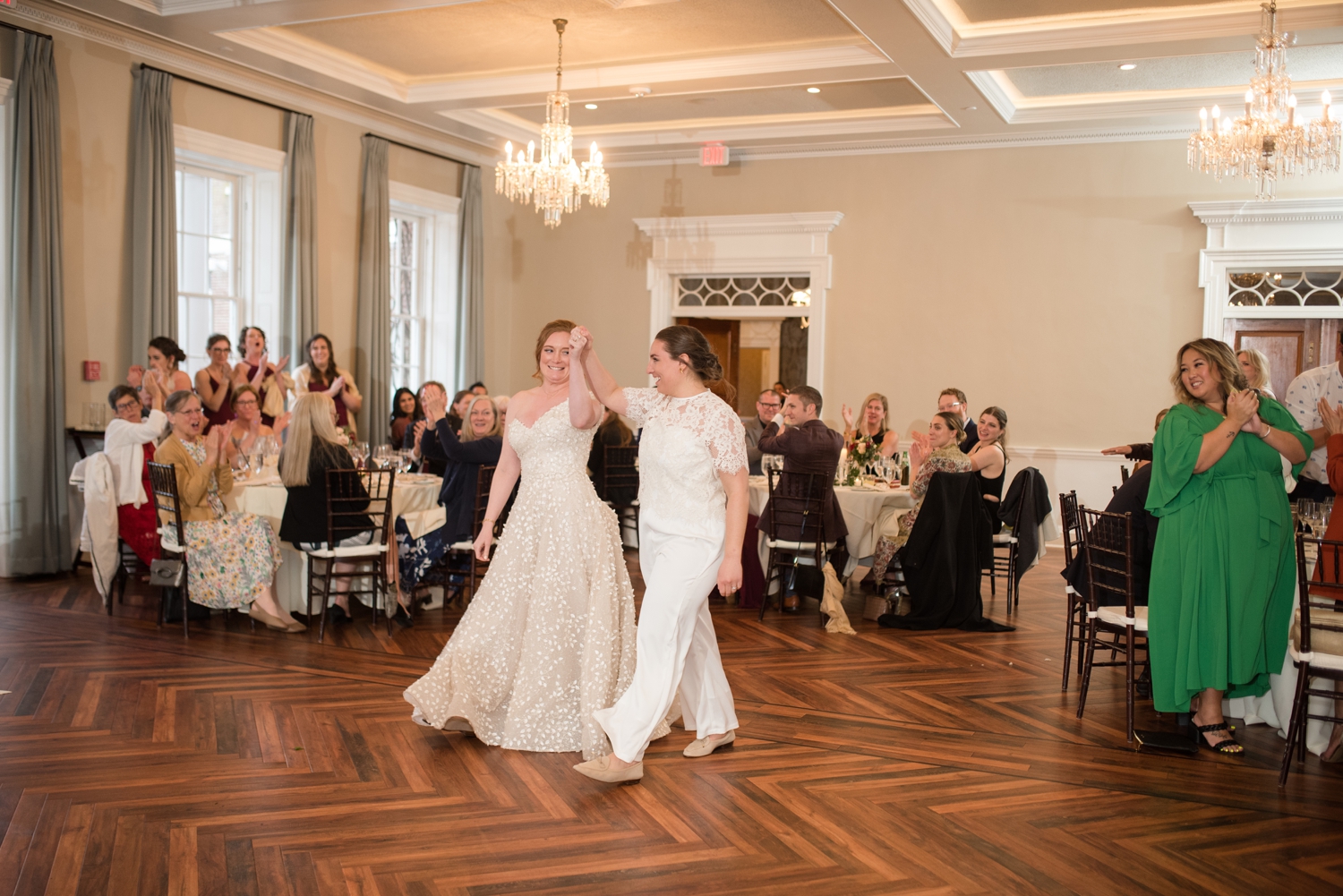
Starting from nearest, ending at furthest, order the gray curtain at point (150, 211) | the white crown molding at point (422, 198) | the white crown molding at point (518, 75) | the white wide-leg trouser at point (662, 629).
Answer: the white wide-leg trouser at point (662, 629) → the gray curtain at point (150, 211) → the white crown molding at point (518, 75) → the white crown molding at point (422, 198)

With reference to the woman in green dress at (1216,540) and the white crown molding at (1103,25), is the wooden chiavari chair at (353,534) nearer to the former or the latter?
the woman in green dress at (1216,540)

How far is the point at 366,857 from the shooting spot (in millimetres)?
2996

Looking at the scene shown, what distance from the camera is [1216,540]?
410cm

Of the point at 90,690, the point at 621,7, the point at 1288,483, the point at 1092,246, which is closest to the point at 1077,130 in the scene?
the point at 1092,246

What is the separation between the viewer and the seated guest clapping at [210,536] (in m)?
5.74

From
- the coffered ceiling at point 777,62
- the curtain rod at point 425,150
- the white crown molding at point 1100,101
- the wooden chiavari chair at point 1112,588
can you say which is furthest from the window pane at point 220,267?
the wooden chiavari chair at point 1112,588

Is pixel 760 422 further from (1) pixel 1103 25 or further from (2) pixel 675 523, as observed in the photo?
(2) pixel 675 523

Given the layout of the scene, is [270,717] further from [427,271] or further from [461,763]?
[427,271]

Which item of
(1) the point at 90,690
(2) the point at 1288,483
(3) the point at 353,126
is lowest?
(1) the point at 90,690

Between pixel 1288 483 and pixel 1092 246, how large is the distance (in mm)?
2781

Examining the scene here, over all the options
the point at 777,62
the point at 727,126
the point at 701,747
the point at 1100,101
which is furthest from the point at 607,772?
the point at 727,126

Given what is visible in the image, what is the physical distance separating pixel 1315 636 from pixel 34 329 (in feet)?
23.6

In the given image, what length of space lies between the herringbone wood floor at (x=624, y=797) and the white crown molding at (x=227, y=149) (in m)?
4.32

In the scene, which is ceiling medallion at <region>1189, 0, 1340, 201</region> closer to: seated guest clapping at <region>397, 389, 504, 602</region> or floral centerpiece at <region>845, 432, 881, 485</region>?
floral centerpiece at <region>845, 432, 881, 485</region>
